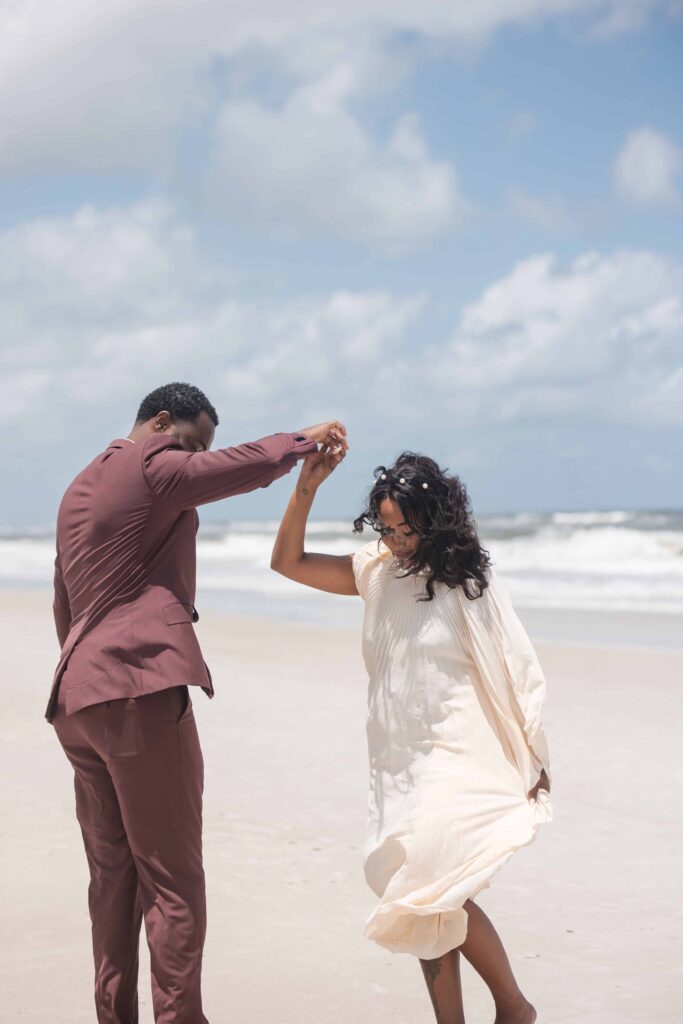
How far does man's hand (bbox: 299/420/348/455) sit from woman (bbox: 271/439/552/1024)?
7.1 inches

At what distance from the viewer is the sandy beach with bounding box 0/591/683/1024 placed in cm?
401

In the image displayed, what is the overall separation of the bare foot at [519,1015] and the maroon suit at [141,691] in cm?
88

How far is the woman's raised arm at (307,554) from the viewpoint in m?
3.60

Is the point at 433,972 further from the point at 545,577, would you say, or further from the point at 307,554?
the point at 545,577

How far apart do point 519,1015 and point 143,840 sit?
1.20m

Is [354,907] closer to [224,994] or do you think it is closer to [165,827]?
[224,994]

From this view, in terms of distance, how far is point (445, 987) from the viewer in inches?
129

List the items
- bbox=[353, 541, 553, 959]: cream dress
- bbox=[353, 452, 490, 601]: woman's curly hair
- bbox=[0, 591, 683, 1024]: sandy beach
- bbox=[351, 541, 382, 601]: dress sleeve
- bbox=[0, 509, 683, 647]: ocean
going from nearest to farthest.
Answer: bbox=[353, 541, 553, 959]: cream dress, bbox=[353, 452, 490, 601]: woman's curly hair, bbox=[351, 541, 382, 601]: dress sleeve, bbox=[0, 591, 683, 1024]: sandy beach, bbox=[0, 509, 683, 647]: ocean

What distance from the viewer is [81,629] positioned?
3215 mm

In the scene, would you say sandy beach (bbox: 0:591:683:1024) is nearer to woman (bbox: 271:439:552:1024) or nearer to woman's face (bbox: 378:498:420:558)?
woman (bbox: 271:439:552:1024)

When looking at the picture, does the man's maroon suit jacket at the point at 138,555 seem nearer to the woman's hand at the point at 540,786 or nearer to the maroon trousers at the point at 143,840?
the maroon trousers at the point at 143,840

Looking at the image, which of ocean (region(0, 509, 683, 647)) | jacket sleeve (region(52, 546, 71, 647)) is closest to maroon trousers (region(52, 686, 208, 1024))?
jacket sleeve (region(52, 546, 71, 647))

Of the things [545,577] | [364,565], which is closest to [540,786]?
[364,565]

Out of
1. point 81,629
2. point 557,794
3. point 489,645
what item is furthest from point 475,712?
A: point 557,794
